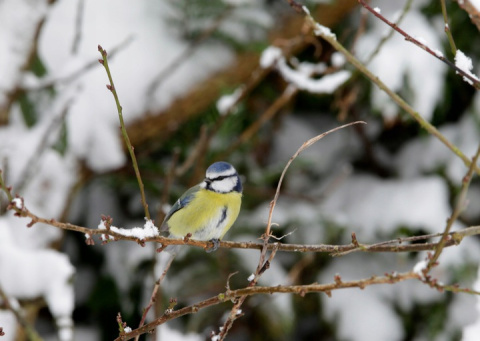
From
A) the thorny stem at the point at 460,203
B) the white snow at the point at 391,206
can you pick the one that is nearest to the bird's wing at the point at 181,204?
the thorny stem at the point at 460,203

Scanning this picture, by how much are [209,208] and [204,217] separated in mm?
32

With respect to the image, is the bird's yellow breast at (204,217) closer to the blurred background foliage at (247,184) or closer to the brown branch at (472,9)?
the blurred background foliage at (247,184)

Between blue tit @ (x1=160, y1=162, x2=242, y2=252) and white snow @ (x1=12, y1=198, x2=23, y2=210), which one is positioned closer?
white snow @ (x1=12, y1=198, x2=23, y2=210)

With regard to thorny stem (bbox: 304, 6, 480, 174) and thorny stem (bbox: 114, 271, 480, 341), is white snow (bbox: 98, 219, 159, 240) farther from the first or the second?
thorny stem (bbox: 304, 6, 480, 174)

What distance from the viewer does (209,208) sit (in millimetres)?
1720

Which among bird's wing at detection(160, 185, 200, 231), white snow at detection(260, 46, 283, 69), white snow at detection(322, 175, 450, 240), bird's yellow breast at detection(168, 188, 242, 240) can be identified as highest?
white snow at detection(260, 46, 283, 69)

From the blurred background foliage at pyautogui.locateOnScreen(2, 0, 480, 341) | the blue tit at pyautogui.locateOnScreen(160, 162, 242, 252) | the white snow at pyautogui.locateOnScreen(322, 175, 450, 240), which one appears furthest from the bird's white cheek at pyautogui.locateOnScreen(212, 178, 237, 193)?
the white snow at pyautogui.locateOnScreen(322, 175, 450, 240)

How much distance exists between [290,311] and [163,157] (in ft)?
3.55

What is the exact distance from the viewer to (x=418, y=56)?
2.74m

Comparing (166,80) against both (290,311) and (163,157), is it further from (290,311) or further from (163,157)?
(290,311)

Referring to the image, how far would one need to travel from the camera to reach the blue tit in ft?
5.59

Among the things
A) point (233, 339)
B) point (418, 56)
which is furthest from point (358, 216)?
point (233, 339)

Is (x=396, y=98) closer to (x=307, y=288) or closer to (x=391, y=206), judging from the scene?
(x=307, y=288)

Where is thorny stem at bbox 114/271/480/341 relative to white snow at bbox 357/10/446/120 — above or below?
below
